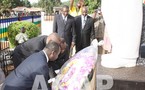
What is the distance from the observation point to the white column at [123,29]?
224cm

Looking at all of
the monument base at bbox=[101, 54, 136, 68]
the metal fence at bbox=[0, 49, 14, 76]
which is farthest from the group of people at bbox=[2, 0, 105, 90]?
the metal fence at bbox=[0, 49, 14, 76]

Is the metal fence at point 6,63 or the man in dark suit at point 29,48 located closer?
the man in dark suit at point 29,48

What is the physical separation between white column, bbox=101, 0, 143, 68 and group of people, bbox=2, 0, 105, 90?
87 centimetres

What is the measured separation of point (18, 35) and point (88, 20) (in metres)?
2.23

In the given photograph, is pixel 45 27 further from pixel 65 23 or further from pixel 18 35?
pixel 65 23

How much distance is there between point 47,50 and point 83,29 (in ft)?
13.5

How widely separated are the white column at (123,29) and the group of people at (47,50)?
2.84 feet

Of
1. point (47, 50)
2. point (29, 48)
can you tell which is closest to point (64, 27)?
point (29, 48)

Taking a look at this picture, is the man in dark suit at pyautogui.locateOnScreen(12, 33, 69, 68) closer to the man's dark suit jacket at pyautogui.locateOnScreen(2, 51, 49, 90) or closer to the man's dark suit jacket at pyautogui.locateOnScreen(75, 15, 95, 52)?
the man's dark suit jacket at pyautogui.locateOnScreen(2, 51, 49, 90)

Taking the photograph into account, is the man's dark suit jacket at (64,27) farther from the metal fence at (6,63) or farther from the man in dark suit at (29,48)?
the man in dark suit at (29,48)

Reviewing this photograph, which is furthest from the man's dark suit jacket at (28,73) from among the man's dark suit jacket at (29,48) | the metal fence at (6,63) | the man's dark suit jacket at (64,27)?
the man's dark suit jacket at (64,27)

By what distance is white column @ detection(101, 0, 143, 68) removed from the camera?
7.34 feet

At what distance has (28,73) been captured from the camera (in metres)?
3.06

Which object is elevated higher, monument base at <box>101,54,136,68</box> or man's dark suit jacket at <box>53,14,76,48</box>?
monument base at <box>101,54,136,68</box>
